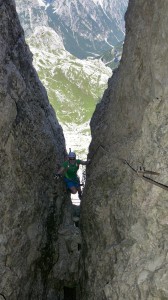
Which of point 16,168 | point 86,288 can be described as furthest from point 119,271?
point 16,168

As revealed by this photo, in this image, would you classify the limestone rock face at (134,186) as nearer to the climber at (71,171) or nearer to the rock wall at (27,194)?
the climber at (71,171)

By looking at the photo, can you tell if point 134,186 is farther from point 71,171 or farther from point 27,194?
point 71,171

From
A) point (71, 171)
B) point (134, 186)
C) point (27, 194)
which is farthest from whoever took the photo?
point (71, 171)

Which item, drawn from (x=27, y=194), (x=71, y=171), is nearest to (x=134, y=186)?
(x=27, y=194)

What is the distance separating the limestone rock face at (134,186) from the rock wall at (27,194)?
246 cm

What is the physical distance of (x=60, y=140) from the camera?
30172 mm

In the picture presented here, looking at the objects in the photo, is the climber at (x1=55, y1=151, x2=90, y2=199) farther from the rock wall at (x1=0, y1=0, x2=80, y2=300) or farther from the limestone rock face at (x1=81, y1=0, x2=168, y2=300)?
the limestone rock face at (x1=81, y1=0, x2=168, y2=300)

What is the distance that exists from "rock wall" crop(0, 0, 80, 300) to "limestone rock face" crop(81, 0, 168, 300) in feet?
8.07

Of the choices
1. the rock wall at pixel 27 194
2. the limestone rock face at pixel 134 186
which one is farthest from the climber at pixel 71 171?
the limestone rock face at pixel 134 186

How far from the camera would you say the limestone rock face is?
1268cm

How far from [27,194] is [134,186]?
23.4ft

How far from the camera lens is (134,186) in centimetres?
1475

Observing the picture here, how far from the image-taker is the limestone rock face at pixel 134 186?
12680 millimetres

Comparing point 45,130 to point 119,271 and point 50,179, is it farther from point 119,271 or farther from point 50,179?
point 119,271
